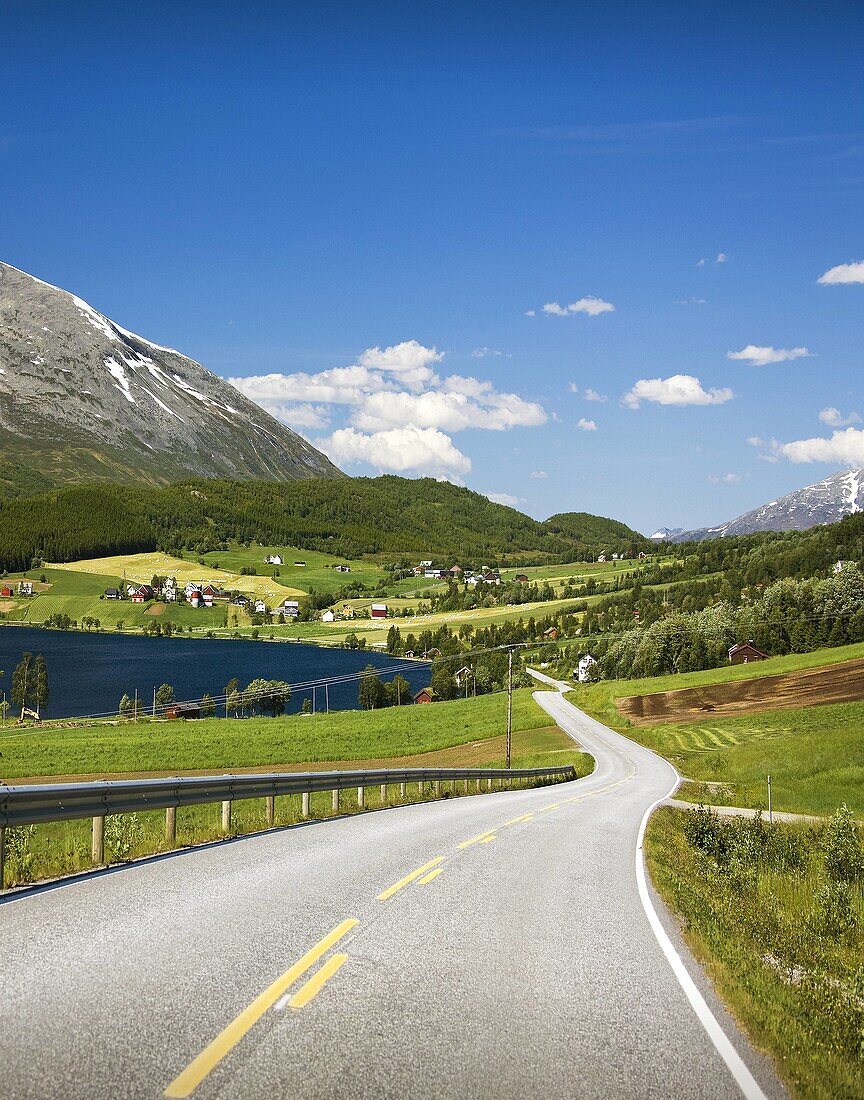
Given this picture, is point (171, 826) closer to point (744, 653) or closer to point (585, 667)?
point (744, 653)

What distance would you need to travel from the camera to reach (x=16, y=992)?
6.51m

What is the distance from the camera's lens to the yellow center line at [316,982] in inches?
266

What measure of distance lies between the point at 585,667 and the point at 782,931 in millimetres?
139505

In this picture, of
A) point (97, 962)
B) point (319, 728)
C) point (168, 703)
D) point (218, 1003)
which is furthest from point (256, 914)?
point (168, 703)

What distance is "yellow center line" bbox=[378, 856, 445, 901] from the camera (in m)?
11.0

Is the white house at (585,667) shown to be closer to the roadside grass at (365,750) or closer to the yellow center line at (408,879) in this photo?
the roadside grass at (365,750)

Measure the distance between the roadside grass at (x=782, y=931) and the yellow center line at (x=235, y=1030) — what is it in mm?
3530

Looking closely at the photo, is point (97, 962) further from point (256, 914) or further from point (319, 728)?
point (319, 728)

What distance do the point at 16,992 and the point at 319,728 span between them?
76771mm

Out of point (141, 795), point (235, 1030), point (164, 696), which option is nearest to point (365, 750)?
point (141, 795)

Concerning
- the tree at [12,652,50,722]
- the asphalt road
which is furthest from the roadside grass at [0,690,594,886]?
the tree at [12,652,50,722]

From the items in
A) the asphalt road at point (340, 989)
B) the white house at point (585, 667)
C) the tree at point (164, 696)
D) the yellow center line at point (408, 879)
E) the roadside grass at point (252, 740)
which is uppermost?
the white house at point (585, 667)

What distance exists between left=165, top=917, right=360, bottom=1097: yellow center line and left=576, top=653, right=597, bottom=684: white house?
450ft

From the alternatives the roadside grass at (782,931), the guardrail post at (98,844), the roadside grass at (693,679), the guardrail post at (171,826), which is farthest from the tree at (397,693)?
the guardrail post at (98,844)
